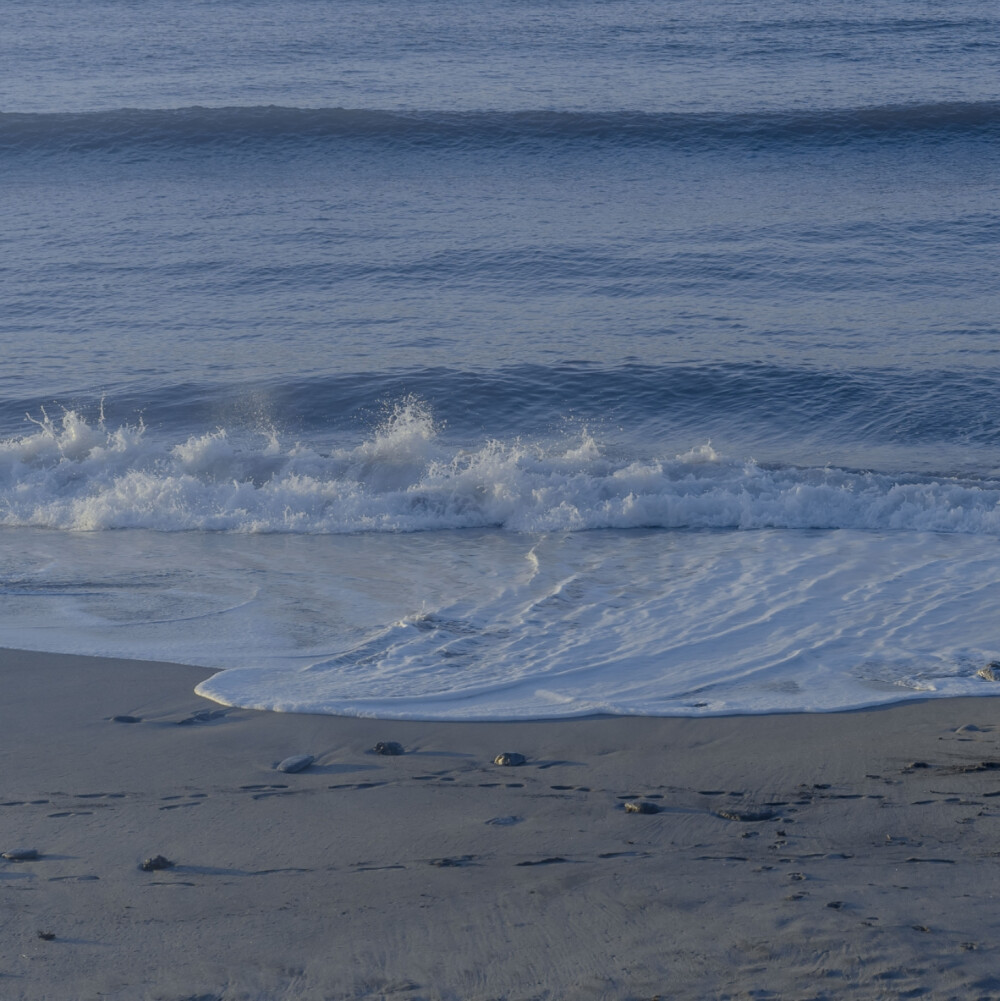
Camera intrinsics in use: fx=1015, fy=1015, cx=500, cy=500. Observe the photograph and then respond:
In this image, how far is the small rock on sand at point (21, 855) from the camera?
3.53 meters

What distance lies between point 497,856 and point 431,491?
16.0 ft

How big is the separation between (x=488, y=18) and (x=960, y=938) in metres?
28.2

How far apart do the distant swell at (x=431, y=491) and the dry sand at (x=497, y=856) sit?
3.18m

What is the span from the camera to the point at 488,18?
27297 millimetres

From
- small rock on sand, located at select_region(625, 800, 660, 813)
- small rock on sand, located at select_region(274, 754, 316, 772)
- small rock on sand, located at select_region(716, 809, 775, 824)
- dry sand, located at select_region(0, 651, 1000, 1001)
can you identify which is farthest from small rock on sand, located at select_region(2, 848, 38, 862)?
small rock on sand, located at select_region(716, 809, 775, 824)

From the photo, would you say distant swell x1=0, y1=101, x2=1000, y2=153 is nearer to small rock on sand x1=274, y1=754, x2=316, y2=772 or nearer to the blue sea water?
the blue sea water

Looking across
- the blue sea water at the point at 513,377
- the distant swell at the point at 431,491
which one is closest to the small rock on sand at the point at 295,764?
the blue sea water at the point at 513,377

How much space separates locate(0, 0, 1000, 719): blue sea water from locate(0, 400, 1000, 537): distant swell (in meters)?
0.04

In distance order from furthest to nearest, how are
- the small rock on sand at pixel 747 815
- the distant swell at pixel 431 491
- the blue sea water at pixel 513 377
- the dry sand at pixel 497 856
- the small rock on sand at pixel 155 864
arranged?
the distant swell at pixel 431 491
the blue sea water at pixel 513 377
the small rock on sand at pixel 747 815
the small rock on sand at pixel 155 864
the dry sand at pixel 497 856

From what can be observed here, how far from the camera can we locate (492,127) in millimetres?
19141

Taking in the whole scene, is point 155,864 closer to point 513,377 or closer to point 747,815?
point 747,815

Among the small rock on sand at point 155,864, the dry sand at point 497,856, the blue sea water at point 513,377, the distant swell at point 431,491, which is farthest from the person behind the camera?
the distant swell at point 431,491

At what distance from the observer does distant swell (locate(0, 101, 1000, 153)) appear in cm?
1866

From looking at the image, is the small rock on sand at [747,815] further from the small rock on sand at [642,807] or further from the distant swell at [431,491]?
the distant swell at [431,491]
